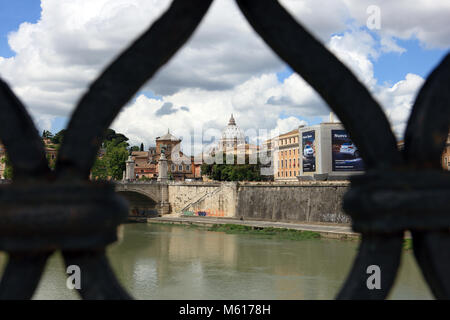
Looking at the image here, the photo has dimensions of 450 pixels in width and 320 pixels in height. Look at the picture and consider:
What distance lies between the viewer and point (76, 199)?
3.12ft

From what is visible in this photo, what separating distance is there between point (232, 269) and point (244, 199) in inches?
791

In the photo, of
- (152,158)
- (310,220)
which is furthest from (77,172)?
(152,158)

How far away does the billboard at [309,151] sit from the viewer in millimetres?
39550

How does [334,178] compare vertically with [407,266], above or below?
above

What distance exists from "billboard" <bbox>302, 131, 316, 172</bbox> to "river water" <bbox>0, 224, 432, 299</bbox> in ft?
50.3

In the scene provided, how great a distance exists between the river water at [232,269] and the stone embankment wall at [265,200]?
20.5 ft

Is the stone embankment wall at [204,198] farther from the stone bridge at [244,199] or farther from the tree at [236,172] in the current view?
the tree at [236,172]

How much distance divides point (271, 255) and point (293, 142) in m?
36.9

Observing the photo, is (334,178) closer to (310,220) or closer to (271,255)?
(310,220)

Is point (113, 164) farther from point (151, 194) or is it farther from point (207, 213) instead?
point (207, 213)

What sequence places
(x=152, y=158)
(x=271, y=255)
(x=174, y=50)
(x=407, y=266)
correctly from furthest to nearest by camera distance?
(x=152, y=158), (x=271, y=255), (x=407, y=266), (x=174, y=50)

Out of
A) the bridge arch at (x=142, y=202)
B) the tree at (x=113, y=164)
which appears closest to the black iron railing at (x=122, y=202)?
the bridge arch at (x=142, y=202)

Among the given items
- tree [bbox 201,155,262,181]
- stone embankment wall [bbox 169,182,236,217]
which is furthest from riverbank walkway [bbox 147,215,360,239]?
tree [bbox 201,155,262,181]

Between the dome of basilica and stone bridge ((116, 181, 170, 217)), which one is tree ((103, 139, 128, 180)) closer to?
stone bridge ((116, 181, 170, 217))
